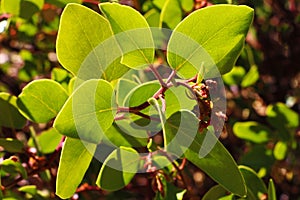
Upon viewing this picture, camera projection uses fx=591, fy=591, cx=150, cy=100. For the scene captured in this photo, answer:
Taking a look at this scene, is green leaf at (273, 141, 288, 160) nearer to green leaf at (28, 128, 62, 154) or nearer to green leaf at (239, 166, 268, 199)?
green leaf at (239, 166, 268, 199)

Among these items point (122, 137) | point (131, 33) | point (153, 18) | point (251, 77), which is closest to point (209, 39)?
point (131, 33)

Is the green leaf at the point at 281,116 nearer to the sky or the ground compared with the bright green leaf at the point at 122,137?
nearer to the ground

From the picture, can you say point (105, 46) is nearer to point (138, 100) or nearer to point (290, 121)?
point (138, 100)

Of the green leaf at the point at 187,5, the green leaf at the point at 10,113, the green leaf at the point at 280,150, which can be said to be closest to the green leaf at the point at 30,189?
the green leaf at the point at 10,113

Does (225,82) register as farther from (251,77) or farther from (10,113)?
(10,113)

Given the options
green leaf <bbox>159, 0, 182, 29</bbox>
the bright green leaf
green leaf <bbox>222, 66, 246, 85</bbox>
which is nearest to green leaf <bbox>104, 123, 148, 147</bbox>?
the bright green leaf

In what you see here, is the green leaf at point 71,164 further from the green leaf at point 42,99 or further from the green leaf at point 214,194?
the green leaf at point 214,194

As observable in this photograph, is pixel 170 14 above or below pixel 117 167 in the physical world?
above
